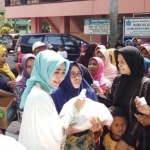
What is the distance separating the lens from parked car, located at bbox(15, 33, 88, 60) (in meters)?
15.0

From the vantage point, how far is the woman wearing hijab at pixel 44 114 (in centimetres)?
269

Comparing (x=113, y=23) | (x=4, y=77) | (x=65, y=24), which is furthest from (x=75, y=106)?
(x=65, y=24)

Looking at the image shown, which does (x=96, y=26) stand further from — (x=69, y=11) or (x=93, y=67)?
(x=93, y=67)

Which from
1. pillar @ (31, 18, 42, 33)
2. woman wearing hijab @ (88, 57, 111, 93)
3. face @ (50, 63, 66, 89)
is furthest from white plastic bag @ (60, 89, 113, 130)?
pillar @ (31, 18, 42, 33)

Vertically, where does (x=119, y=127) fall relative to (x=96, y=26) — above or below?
below

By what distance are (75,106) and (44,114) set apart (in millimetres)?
296

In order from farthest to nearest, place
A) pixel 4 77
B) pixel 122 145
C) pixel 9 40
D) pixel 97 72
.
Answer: pixel 9 40
pixel 4 77
pixel 97 72
pixel 122 145

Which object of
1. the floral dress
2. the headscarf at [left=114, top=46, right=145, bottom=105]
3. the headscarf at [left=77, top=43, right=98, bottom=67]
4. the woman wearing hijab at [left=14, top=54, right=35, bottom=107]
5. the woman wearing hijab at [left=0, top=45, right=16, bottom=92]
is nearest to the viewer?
the floral dress

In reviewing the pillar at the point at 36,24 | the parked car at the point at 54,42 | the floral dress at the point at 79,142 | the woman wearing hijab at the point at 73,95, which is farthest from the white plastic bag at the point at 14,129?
the pillar at the point at 36,24

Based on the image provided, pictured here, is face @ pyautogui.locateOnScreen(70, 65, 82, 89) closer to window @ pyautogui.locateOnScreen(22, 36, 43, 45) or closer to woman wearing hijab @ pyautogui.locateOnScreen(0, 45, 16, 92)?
woman wearing hijab @ pyautogui.locateOnScreen(0, 45, 16, 92)

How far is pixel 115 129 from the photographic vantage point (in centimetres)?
352

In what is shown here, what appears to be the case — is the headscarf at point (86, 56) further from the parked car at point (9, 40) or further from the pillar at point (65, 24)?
the parked car at point (9, 40)

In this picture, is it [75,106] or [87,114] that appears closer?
[75,106]

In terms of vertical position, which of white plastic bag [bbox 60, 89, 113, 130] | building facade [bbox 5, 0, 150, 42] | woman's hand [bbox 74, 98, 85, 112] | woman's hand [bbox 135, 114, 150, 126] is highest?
building facade [bbox 5, 0, 150, 42]
